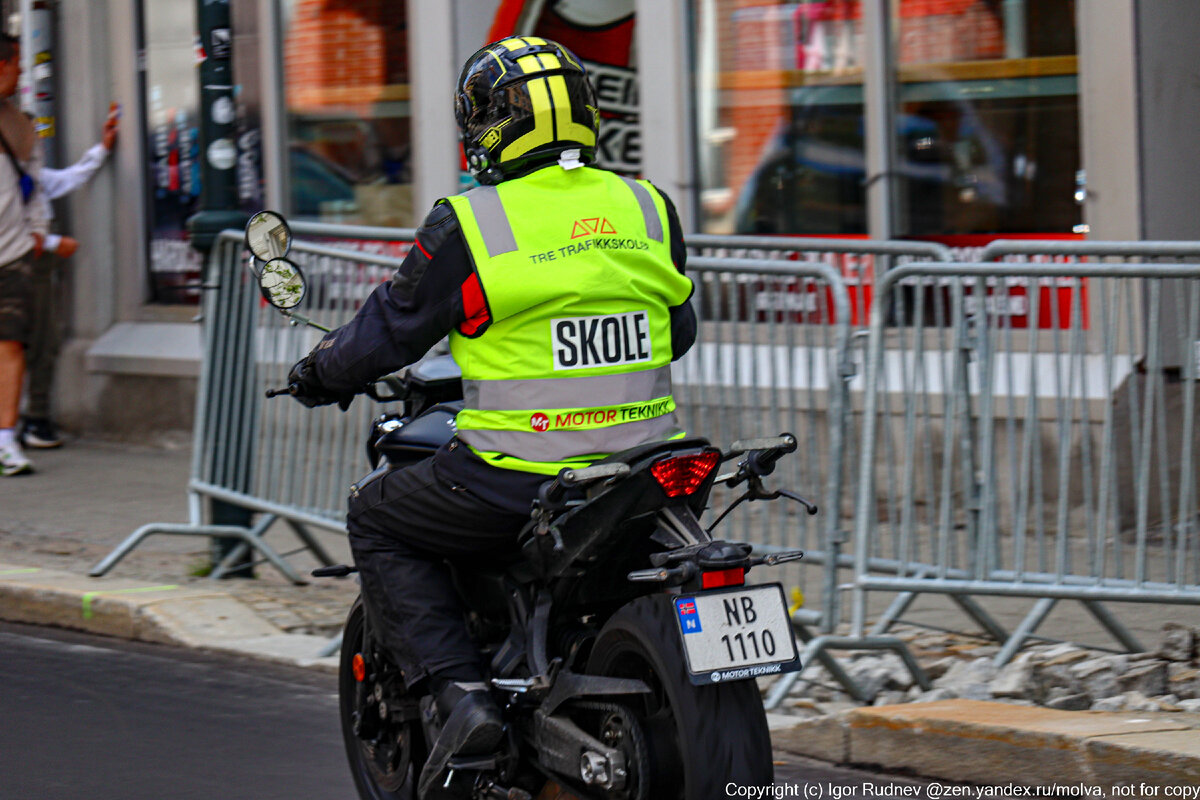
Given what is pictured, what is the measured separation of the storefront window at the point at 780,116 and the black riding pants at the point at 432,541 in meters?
5.11

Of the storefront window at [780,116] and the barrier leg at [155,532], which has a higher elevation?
the storefront window at [780,116]

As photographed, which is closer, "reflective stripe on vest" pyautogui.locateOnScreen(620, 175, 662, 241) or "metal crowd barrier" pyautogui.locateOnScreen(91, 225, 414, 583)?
"reflective stripe on vest" pyautogui.locateOnScreen(620, 175, 662, 241)

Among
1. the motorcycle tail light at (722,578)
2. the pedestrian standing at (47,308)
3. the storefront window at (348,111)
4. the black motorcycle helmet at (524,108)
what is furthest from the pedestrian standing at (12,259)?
the motorcycle tail light at (722,578)

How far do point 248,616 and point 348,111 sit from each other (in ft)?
16.2

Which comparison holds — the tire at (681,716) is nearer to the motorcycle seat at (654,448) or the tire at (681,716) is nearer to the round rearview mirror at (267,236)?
the motorcycle seat at (654,448)

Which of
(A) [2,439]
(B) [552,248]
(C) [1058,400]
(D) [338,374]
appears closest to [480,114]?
(B) [552,248]

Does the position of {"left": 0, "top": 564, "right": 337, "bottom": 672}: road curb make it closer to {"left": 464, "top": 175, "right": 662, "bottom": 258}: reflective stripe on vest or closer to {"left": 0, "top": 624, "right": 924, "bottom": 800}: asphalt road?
{"left": 0, "top": 624, "right": 924, "bottom": 800}: asphalt road

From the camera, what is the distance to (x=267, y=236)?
4.34 m

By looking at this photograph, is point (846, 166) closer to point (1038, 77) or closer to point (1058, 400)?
point (1038, 77)

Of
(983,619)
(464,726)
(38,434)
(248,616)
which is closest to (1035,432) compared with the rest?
(983,619)

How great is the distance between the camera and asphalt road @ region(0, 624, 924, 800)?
4.90m

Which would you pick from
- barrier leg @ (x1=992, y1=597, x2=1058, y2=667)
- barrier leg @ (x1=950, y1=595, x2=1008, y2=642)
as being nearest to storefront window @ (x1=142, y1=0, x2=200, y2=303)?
barrier leg @ (x1=950, y1=595, x2=1008, y2=642)

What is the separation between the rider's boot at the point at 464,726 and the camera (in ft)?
13.2

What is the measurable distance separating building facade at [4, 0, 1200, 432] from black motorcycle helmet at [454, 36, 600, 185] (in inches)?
147
